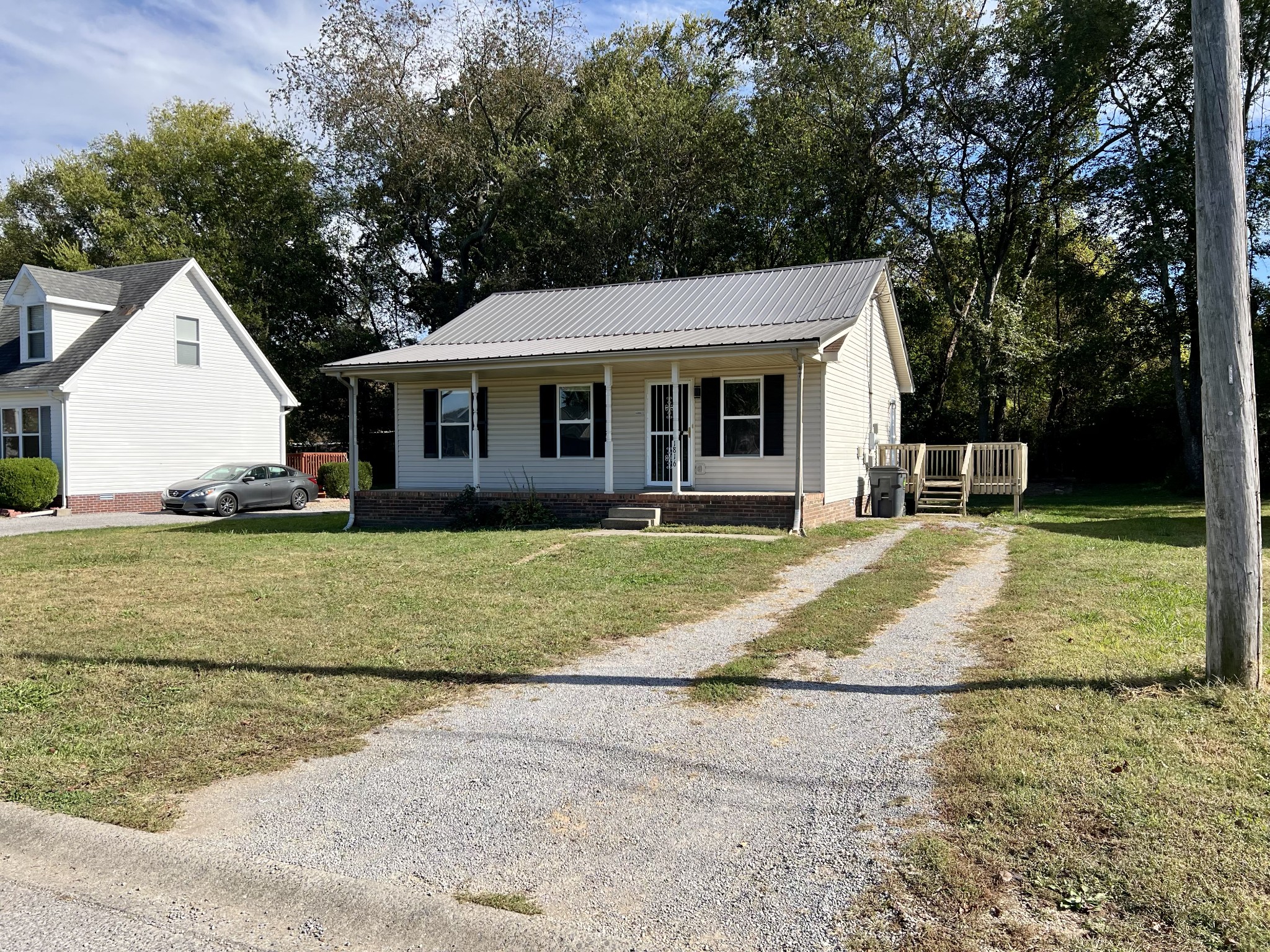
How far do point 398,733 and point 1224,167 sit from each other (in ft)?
18.6

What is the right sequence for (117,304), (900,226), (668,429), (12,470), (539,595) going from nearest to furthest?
(539,595) < (668,429) < (12,470) < (117,304) < (900,226)

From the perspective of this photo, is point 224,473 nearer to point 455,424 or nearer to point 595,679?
point 455,424

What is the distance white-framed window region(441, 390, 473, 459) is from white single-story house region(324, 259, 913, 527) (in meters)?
0.04

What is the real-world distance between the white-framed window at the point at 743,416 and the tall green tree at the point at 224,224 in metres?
21.0

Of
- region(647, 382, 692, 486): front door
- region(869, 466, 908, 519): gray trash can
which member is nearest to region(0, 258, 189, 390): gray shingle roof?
region(647, 382, 692, 486): front door

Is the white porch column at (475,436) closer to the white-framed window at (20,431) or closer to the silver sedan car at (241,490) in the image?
the silver sedan car at (241,490)

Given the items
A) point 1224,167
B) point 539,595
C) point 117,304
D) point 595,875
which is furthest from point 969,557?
point 117,304

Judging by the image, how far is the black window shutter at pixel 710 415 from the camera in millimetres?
16297

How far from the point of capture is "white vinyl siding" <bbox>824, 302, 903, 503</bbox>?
53.5ft

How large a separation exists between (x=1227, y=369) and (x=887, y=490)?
40.9ft

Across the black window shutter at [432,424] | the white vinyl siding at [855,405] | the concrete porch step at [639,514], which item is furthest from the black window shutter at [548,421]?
the white vinyl siding at [855,405]

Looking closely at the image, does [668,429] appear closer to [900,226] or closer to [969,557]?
[969,557]

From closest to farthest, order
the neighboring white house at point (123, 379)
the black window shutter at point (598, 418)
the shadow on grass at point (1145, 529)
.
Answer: the shadow on grass at point (1145, 529)
the black window shutter at point (598, 418)
the neighboring white house at point (123, 379)

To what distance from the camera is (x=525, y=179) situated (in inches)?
1195
